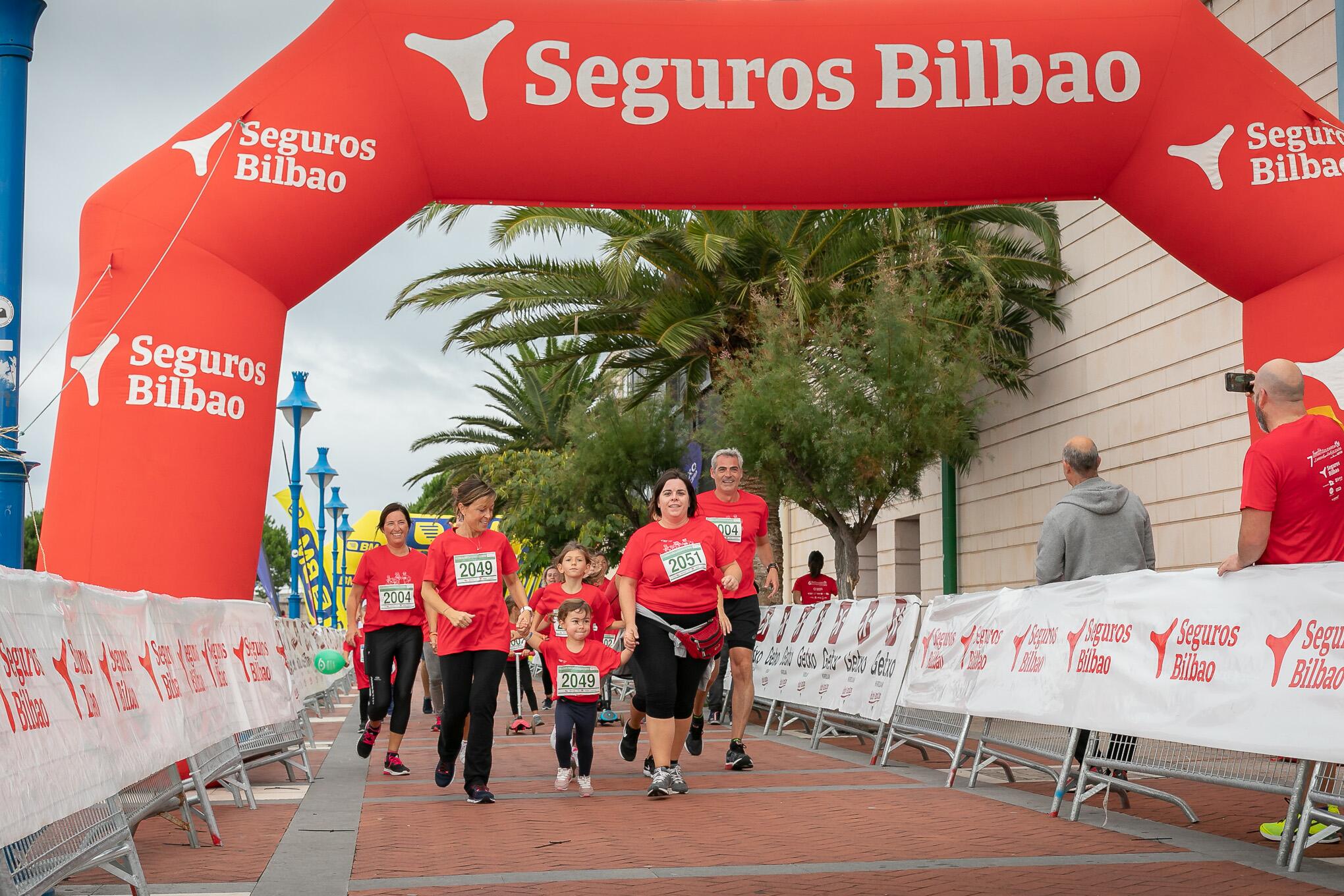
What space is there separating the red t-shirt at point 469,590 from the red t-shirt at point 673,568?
784 mm

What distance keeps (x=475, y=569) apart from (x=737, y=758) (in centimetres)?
255

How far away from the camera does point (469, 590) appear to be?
28.9ft

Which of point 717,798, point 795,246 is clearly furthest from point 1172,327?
point 717,798

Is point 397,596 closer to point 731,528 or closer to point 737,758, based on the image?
point 731,528

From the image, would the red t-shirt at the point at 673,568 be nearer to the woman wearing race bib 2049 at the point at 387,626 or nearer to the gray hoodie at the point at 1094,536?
the gray hoodie at the point at 1094,536

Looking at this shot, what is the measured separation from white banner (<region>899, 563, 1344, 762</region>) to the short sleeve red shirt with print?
0.37m

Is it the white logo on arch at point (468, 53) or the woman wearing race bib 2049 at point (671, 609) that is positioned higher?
the white logo on arch at point (468, 53)

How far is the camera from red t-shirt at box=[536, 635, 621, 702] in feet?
28.7

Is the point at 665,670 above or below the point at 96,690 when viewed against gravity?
below

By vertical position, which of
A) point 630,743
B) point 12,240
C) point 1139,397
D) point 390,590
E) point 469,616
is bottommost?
point 630,743

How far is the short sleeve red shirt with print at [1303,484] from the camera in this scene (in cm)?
627

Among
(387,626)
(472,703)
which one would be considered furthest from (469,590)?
(387,626)

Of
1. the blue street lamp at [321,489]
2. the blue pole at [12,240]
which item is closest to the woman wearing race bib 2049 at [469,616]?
the blue pole at [12,240]

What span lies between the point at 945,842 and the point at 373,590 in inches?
213
